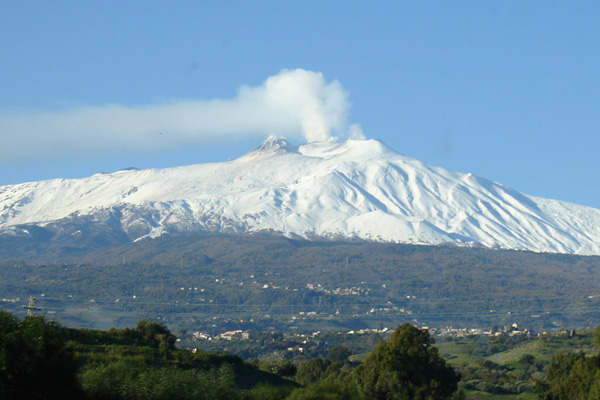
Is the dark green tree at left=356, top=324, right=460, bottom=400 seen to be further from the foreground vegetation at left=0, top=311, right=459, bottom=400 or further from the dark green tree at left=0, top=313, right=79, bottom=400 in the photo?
the dark green tree at left=0, top=313, right=79, bottom=400

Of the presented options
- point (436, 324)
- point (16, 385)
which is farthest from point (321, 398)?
point (436, 324)

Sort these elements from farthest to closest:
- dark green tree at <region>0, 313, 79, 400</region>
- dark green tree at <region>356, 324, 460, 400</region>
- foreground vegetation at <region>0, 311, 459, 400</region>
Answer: dark green tree at <region>356, 324, 460, 400</region> → foreground vegetation at <region>0, 311, 459, 400</region> → dark green tree at <region>0, 313, 79, 400</region>

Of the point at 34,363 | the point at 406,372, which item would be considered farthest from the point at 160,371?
the point at 406,372

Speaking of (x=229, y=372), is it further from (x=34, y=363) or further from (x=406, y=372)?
(x=406, y=372)

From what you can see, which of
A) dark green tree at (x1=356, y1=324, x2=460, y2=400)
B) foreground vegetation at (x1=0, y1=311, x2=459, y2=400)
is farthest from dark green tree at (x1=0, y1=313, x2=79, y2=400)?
dark green tree at (x1=356, y1=324, x2=460, y2=400)

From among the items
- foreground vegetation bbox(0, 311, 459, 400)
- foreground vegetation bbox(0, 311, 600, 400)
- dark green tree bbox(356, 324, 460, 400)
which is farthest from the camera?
dark green tree bbox(356, 324, 460, 400)

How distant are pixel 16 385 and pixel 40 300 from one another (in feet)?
421

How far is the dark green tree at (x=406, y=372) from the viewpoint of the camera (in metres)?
44.2

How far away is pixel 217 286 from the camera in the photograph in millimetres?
187250

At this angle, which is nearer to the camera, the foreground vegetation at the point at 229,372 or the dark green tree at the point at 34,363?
the dark green tree at the point at 34,363

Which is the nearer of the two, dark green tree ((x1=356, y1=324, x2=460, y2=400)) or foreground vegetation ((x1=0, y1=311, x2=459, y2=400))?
foreground vegetation ((x1=0, y1=311, x2=459, y2=400))

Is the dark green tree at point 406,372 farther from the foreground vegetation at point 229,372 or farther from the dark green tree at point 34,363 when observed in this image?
the dark green tree at point 34,363

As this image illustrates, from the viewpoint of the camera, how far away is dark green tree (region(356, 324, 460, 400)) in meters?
44.2

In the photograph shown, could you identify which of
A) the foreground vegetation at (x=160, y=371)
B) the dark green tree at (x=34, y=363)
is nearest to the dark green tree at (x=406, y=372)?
the foreground vegetation at (x=160, y=371)
